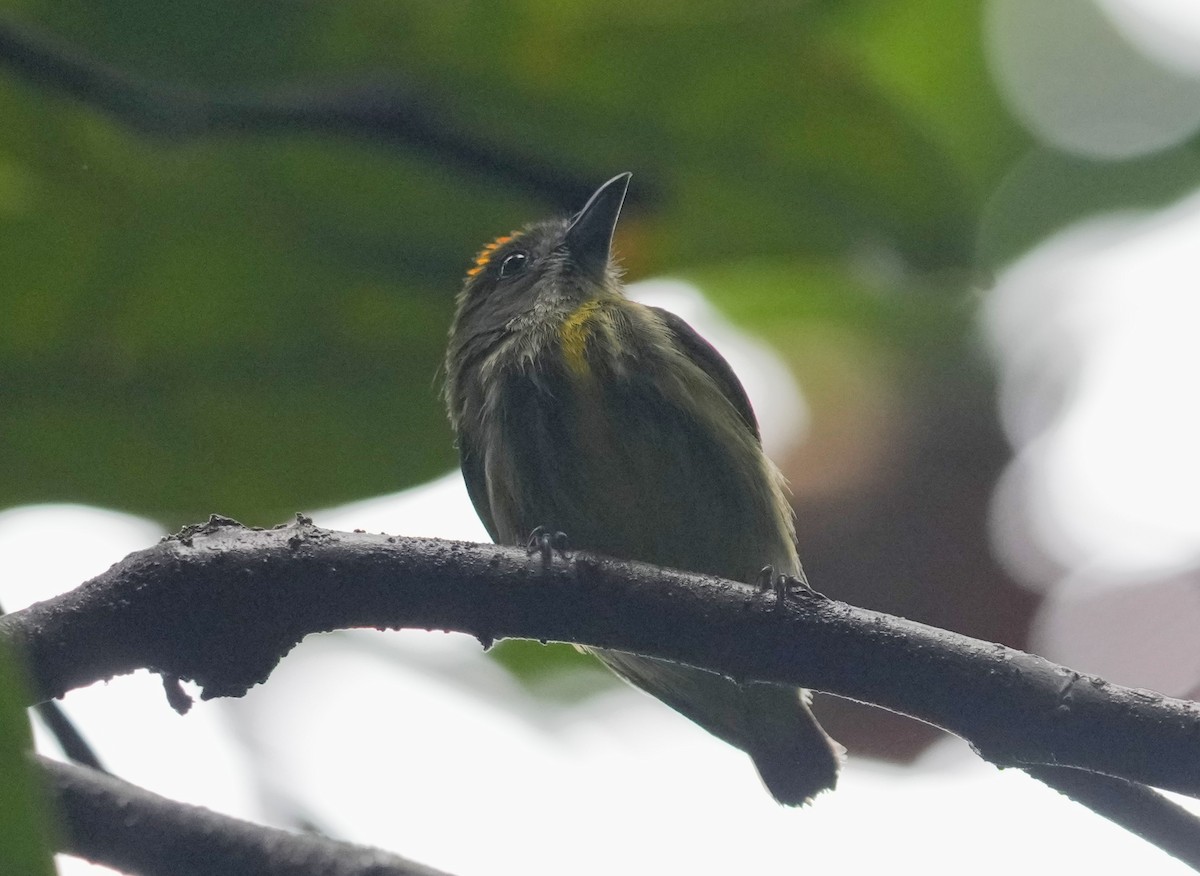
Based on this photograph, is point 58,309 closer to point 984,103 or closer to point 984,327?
point 984,103

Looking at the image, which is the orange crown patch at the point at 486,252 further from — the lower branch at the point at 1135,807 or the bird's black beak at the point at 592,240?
the lower branch at the point at 1135,807

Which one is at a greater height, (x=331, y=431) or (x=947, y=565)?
(x=947, y=565)

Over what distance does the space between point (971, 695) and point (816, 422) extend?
6.64 ft

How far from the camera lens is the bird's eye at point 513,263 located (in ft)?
14.8

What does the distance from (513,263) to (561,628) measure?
8.68ft

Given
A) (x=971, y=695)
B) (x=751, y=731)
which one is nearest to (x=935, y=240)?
(x=971, y=695)

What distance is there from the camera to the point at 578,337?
3.54 metres

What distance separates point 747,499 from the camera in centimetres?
337

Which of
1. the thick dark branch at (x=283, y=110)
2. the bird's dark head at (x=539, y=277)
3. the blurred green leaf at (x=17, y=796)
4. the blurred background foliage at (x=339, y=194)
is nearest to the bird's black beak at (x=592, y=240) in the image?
the bird's dark head at (x=539, y=277)

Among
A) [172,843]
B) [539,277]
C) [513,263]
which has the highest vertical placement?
[513,263]

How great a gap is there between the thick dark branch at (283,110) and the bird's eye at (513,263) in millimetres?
2056

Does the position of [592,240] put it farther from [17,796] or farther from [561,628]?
[17,796]

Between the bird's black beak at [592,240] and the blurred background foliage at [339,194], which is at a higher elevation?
the bird's black beak at [592,240]

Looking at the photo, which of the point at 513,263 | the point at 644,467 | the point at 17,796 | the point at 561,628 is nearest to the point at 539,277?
the point at 513,263
